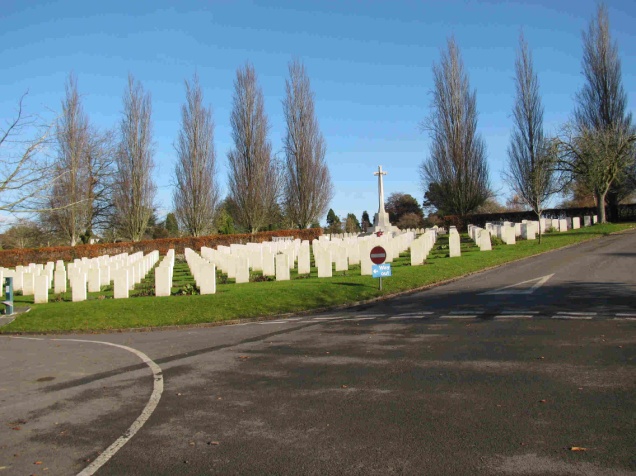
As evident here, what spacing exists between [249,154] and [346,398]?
49.2m

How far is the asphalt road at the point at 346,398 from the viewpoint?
4.48m

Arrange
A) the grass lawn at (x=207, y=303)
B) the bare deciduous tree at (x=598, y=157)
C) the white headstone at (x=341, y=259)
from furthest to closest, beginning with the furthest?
the bare deciduous tree at (x=598, y=157)
the white headstone at (x=341, y=259)
the grass lawn at (x=207, y=303)

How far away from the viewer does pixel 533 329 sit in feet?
31.4

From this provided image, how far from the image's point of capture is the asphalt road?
176 inches

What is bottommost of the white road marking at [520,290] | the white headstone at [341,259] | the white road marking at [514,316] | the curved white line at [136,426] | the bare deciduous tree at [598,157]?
the curved white line at [136,426]

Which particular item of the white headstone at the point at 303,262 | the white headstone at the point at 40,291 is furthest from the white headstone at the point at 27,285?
the white headstone at the point at 303,262

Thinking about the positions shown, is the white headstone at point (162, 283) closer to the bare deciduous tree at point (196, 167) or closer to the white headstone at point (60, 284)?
the white headstone at point (60, 284)

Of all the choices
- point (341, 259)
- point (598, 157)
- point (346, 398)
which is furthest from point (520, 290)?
point (598, 157)

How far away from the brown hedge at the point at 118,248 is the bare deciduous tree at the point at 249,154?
3.23 m

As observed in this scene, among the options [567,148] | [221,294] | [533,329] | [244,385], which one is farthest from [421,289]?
[567,148]

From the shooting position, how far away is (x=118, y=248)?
46.3 metres

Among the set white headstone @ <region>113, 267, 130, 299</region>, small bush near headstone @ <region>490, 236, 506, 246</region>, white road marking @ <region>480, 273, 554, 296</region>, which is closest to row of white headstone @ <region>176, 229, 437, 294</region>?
white headstone @ <region>113, 267, 130, 299</region>

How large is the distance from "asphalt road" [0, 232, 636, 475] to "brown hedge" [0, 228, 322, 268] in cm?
3431

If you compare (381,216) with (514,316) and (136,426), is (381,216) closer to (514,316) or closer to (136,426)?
(514,316)
